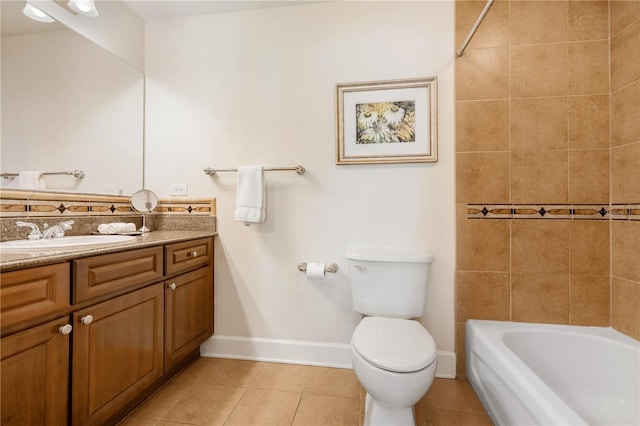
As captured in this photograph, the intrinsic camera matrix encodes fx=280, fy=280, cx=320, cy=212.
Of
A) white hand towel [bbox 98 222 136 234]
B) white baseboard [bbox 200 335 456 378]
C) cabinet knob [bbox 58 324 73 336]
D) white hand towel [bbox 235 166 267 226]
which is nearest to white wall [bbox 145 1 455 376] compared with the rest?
white baseboard [bbox 200 335 456 378]

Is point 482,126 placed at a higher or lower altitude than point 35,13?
lower

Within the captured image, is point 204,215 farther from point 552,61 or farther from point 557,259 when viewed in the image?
point 552,61

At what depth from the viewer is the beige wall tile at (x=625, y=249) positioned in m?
1.31

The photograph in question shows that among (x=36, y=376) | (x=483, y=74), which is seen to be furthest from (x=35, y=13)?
(x=483, y=74)

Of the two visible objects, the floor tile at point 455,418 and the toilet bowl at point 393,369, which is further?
the floor tile at point 455,418

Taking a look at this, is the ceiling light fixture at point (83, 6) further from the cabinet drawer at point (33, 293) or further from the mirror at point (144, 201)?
the cabinet drawer at point (33, 293)

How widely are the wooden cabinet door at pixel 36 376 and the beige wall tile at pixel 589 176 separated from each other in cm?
231

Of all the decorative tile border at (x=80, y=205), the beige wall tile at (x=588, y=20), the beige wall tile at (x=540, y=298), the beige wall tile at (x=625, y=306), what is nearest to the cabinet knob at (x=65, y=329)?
the decorative tile border at (x=80, y=205)

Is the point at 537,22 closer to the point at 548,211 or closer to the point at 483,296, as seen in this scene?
the point at 548,211

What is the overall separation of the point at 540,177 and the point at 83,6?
2.60m

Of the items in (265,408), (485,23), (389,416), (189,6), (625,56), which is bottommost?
(265,408)

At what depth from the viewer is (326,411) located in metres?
1.32

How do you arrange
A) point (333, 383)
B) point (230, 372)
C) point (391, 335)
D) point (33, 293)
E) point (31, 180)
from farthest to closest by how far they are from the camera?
point (230, 372) → point (333, 383) → point (31, 180) → point (391, 335) → point (33, 293)

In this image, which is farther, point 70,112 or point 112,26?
point 112,26
